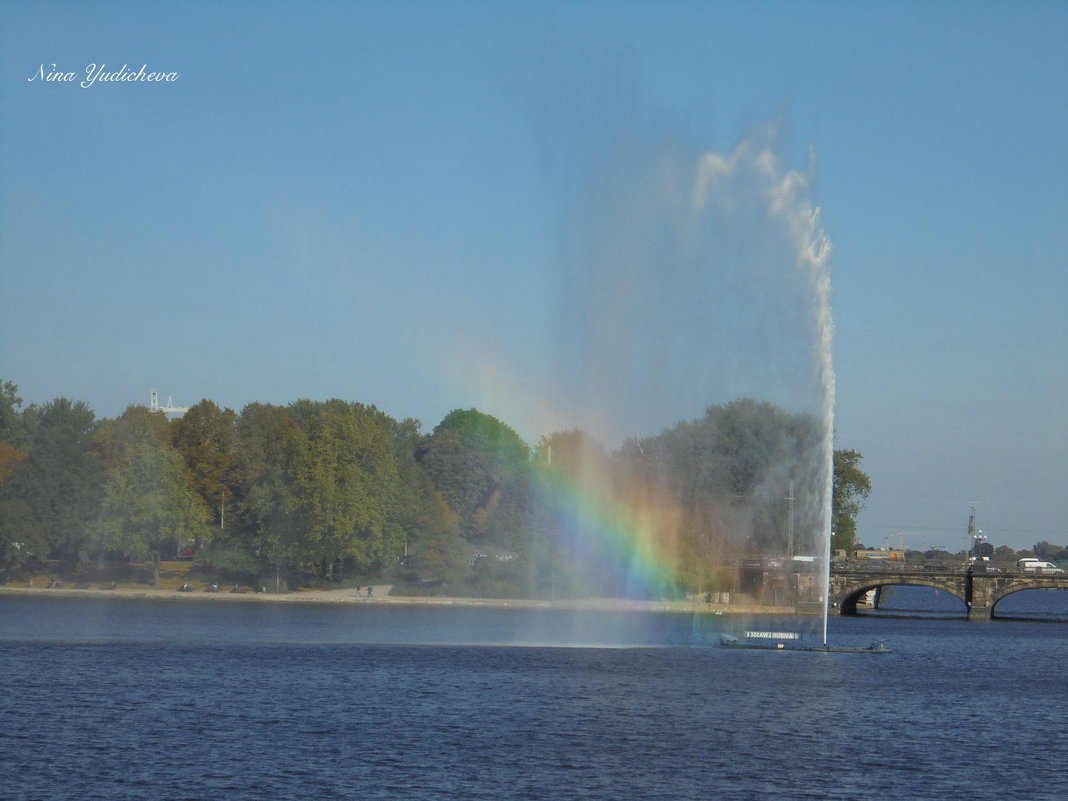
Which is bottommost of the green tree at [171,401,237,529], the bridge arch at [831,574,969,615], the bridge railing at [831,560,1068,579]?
the bridge arch at [831,574,969,615]

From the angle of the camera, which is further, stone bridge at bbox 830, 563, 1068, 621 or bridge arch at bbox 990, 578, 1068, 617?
stone bridge at bbox 830, 563, 1068, 621

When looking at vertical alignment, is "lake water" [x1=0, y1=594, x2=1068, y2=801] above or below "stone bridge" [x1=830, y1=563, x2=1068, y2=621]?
below

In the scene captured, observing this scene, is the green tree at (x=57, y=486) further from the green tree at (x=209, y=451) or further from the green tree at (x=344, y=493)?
the green tree at (x=344, y=493)

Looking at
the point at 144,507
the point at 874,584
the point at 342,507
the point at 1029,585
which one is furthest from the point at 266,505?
the point at 1029,585

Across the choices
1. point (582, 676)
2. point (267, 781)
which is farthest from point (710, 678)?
point (267, 781)

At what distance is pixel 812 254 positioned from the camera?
176 feet

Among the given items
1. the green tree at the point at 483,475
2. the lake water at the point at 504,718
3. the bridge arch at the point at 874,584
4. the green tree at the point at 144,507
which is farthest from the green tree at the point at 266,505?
the bridge arch at the point at 874,584

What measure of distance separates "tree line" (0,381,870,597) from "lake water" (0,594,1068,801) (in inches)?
571

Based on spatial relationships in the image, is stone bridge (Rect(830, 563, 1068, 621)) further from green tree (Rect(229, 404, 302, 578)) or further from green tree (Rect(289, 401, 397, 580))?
green tree (Rect(229, 404, 302, 578))

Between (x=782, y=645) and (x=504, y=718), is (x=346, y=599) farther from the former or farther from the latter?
(x=504, y=718)

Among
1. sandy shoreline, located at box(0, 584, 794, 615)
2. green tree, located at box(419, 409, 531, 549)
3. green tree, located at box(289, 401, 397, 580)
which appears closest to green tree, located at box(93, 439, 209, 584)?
sandy shoreline, located at box(0, 584, 794, 615)

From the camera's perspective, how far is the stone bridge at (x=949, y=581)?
10650 cm

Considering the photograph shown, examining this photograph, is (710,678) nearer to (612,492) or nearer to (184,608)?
(612,492)

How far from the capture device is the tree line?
3452 inches
